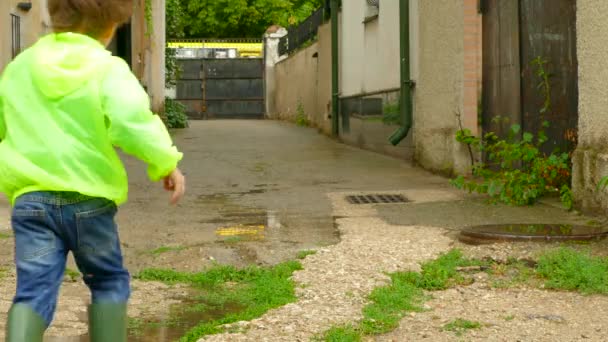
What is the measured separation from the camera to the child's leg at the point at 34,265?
3.22m

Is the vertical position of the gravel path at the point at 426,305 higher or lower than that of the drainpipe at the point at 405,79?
lower

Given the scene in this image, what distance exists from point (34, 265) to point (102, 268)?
0.83 feet

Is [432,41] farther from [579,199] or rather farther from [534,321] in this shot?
[534,321]

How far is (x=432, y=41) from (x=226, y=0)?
1130 inches

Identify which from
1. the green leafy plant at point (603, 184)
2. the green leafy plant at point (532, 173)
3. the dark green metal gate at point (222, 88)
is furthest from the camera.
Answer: the dark green metal gate at point (222, 88)

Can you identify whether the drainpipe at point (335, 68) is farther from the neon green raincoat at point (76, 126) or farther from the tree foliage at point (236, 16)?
the tree foliage at point (236, 16)

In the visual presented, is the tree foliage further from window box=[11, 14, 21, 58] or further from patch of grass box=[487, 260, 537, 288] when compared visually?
patch of grass box=[487, 260, 537, 288]

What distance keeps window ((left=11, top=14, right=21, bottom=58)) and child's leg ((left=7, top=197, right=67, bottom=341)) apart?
25.2 ft

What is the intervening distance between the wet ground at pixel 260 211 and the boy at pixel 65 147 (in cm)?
131

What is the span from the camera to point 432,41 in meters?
11.0

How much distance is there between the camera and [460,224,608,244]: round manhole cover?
6.36m

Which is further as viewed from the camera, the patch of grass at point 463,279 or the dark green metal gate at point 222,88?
the dark green metal gate at point 222,88

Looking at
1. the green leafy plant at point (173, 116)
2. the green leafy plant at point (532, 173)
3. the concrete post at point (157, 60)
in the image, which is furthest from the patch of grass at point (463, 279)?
the green leafy plant at point (173, 116)

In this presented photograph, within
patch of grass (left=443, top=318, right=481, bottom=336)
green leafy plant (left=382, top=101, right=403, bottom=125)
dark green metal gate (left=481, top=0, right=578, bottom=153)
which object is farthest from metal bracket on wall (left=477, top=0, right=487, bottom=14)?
patch of grass (left=443, top=318, right=481, bottom=336)
